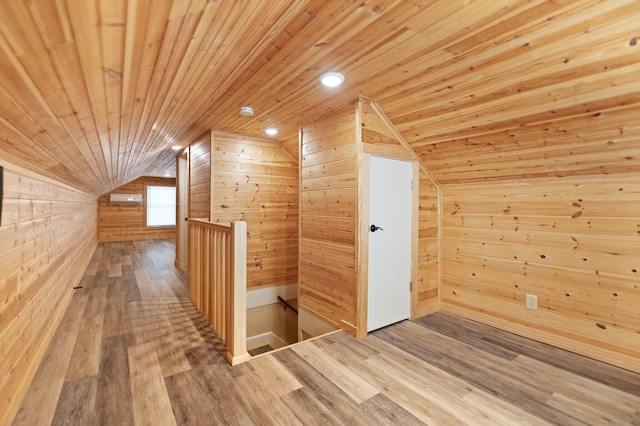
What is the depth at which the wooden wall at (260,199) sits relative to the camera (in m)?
3.70

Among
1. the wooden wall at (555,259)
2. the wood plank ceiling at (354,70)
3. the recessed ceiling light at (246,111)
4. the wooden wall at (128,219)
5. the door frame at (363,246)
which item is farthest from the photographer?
the wooden wall at (128,219)

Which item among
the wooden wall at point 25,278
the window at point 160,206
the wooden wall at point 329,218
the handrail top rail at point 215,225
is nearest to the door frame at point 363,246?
the wooden wall at point 329,218

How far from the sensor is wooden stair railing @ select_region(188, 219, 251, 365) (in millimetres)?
2100

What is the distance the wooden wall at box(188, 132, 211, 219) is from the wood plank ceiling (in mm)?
1155

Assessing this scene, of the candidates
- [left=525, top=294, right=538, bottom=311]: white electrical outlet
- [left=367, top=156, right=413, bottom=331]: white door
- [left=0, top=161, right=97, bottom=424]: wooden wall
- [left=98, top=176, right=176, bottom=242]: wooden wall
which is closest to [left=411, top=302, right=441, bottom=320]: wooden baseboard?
[left=367, top=156, right=413, bottom=331]: white door

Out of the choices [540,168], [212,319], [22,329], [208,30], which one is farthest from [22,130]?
[540,168]

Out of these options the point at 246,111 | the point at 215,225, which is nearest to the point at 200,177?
the point at 246,111

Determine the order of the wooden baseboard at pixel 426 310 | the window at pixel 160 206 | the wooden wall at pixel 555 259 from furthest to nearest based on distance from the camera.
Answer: the window at pixel 160 206, the wooden baseboard at pixel 426 310, the wooden wall at pixel 555 259

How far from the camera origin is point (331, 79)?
2.11 meters

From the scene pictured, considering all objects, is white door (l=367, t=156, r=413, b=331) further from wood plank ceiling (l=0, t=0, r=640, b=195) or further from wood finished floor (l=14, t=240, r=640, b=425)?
wood plank ceiling (l=0, t=0, r=640, b=195)

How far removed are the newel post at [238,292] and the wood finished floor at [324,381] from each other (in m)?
0.10

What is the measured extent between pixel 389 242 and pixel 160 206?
9.34 meters

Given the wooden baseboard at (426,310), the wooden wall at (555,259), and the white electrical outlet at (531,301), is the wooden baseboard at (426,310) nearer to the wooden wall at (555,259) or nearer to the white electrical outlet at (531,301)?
the wooden wall at (555,259)

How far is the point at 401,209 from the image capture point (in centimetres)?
291
